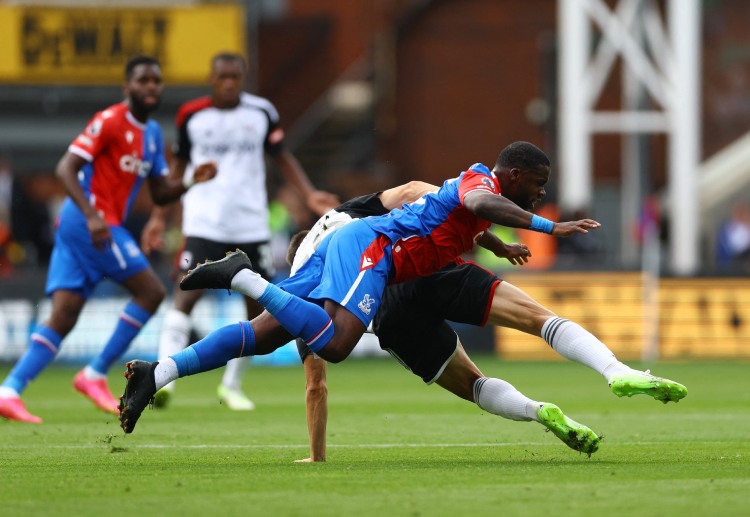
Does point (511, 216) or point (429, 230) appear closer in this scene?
point (511, 216)

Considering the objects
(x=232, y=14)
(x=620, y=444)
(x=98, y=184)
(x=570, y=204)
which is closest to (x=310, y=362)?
(x=620, y=444)

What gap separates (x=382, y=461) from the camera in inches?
323

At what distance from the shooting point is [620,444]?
30.2 ft

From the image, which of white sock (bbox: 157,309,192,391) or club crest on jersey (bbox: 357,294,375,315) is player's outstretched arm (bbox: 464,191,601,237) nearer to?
club crest on jersey (bbox: 357,294,375,315)

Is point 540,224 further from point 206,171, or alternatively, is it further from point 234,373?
point 234,373

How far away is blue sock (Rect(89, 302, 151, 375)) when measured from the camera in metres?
11.9

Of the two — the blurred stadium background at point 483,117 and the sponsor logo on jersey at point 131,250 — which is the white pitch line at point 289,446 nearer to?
the sponsor logo on jersey at point 131,250

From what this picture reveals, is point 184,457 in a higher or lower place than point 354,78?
lower

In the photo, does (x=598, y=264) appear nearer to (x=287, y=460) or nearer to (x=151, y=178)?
(x=151, y=178)

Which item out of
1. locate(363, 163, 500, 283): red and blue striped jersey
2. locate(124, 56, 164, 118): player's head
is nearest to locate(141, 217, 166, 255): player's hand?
locate(124, 56, 164, 118): player's head

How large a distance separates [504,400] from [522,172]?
1.27 meters

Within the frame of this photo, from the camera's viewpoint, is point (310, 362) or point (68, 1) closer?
point (310, 362)

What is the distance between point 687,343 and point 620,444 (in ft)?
36.4

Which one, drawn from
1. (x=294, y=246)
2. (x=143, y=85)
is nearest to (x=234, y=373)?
(x=143, y=85)
